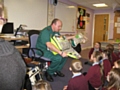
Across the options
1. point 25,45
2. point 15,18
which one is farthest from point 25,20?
point 25,45

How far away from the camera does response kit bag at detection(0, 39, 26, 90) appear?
0.55 meters

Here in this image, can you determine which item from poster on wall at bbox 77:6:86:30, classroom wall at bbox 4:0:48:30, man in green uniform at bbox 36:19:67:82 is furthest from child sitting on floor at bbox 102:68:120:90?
poster on wall at bbox 77:6:86:30

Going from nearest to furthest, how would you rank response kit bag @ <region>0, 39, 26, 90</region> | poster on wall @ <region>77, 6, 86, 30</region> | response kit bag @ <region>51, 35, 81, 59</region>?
response kit bag @ <region>0, 39, 26, 90</region> → response kit bag @ <region>51, 35, 81, 59</region> → poster on wall @ <region>77, 6, 86, 30</region>

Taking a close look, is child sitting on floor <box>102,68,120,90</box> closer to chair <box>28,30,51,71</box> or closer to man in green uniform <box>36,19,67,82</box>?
man in green uniform <box>36,19,67,82</box>

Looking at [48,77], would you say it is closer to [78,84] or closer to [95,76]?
[95,76]

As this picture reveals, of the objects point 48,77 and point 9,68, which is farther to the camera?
point 48,77

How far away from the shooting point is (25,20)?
14.6 ft

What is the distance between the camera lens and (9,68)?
1.87 ft

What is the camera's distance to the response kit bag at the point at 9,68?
1.81 feet

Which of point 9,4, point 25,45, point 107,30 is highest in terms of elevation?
point 9,4

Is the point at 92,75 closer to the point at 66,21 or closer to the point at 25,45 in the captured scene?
the point at 25,45

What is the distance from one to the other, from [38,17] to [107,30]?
5.00 meters

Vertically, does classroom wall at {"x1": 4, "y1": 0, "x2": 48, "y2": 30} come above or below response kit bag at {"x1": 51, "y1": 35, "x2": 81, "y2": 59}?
above

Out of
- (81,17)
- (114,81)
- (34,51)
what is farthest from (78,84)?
(81,17)
